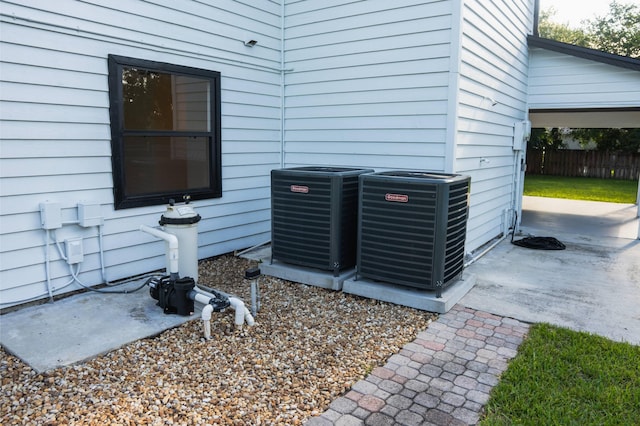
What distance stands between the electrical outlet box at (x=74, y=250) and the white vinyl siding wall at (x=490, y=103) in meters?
3.57

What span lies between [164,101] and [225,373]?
9.25ft

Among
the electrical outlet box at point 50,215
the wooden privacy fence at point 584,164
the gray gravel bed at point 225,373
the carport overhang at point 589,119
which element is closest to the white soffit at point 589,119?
the carport overhang at point 589,119

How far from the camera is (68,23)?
3627mm

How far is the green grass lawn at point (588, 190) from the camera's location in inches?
483

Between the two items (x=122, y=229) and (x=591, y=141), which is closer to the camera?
(x=122, y=229)

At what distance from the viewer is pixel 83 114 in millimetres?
3795

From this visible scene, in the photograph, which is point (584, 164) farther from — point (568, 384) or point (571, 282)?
point (568, 384)

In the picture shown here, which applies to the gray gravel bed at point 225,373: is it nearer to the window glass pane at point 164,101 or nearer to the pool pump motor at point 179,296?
the pool pump motor at point 179,296

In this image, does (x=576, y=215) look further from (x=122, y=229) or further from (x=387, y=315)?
(x=122, y=229)

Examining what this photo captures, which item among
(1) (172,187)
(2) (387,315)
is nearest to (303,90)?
(1) (172,187)

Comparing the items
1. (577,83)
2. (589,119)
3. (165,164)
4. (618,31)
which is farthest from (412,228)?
(618,31)

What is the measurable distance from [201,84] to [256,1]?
1.30 m

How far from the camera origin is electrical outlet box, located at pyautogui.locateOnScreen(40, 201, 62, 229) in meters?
3.54

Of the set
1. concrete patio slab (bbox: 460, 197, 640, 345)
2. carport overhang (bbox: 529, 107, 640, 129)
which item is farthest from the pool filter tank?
carport overhang (bbox: 529, 107, 640, 129)
